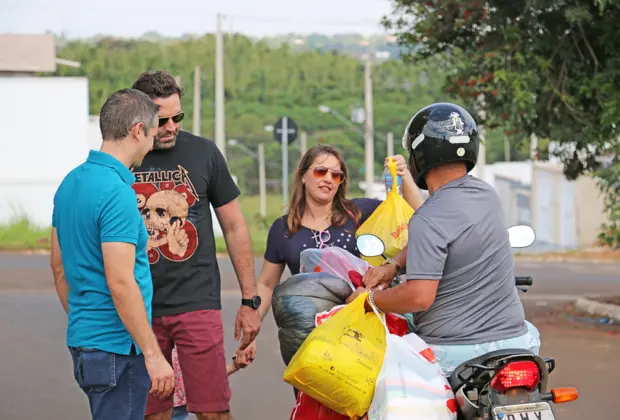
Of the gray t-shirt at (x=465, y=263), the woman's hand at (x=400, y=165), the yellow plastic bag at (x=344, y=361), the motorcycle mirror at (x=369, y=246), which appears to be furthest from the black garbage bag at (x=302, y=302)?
the woman's hand at (x=400, y=165)

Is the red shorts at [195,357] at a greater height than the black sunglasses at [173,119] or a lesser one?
lesser

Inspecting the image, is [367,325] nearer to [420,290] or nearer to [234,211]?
[420,290]

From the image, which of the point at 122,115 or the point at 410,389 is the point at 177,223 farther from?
the point at 410,389

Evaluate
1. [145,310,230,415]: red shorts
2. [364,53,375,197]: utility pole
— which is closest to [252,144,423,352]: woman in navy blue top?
[145,310,230,415]: red shorts

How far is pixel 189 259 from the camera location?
569 cm

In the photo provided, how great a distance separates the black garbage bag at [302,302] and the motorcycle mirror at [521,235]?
27.1 inches

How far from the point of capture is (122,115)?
4363 millimetres

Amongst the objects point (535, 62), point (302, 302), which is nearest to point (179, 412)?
point (302, 302)

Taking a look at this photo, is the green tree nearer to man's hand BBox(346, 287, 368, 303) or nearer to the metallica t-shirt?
the metallica t-shirt

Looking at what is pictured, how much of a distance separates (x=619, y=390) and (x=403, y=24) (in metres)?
7.62

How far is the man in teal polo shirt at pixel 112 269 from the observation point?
13.8ft

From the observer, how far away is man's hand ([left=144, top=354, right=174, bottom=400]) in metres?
4.31

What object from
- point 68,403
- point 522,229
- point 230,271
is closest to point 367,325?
point 522,229

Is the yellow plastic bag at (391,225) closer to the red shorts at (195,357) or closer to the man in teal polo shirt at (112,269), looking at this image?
the red shorts at (195,357)
